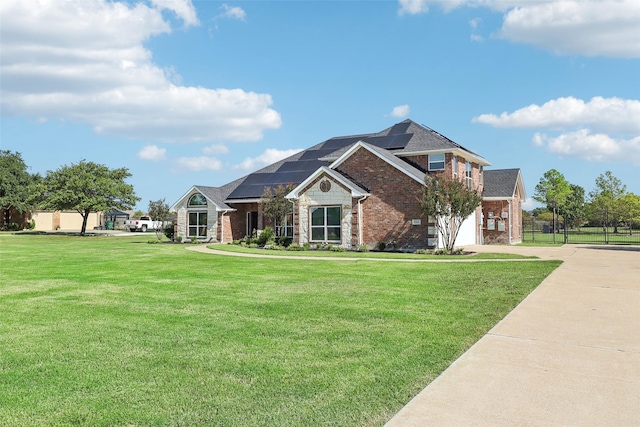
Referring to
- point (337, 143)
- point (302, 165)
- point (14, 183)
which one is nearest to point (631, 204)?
point (337, 143)

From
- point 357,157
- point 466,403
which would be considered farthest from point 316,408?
point 357,157

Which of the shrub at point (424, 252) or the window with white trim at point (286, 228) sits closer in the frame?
the shrub at point (424, 252)

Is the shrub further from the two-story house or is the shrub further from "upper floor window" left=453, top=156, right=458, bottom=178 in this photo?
"upper floor window" left=453, top=156, right=458, bottom=178

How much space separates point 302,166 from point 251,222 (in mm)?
6133

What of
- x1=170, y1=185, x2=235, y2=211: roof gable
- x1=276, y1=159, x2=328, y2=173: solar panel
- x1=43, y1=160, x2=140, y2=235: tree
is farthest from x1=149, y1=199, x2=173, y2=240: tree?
x1=276, y1=159, x2=328, y2=173: solar panel

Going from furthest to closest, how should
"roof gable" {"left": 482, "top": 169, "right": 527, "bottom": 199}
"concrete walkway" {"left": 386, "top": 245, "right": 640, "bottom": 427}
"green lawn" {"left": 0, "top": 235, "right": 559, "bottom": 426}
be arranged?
"roof gable" {"left": 482, "top": 169, "right": 527, "bottom": 199} → "green lawn" {"left": 0, "top": 235, "right": 559, "bottom": 426} → "concrete walkway" {"left": 386, "top": 245, "right": 640, "bottom": 427}

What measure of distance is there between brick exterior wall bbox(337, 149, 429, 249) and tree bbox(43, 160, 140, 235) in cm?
3039

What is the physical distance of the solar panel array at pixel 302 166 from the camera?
3116 centimetres

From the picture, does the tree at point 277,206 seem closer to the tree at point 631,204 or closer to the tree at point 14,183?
the tree at point 14,183

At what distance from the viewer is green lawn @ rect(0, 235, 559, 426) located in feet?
13.2

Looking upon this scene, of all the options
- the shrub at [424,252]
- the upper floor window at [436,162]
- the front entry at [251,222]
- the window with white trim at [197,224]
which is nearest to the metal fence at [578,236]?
the upper floor window at [436,162]

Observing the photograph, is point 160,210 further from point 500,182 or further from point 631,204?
point 631,204

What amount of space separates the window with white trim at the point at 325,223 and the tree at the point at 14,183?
42.5 m

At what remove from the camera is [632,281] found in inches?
467
